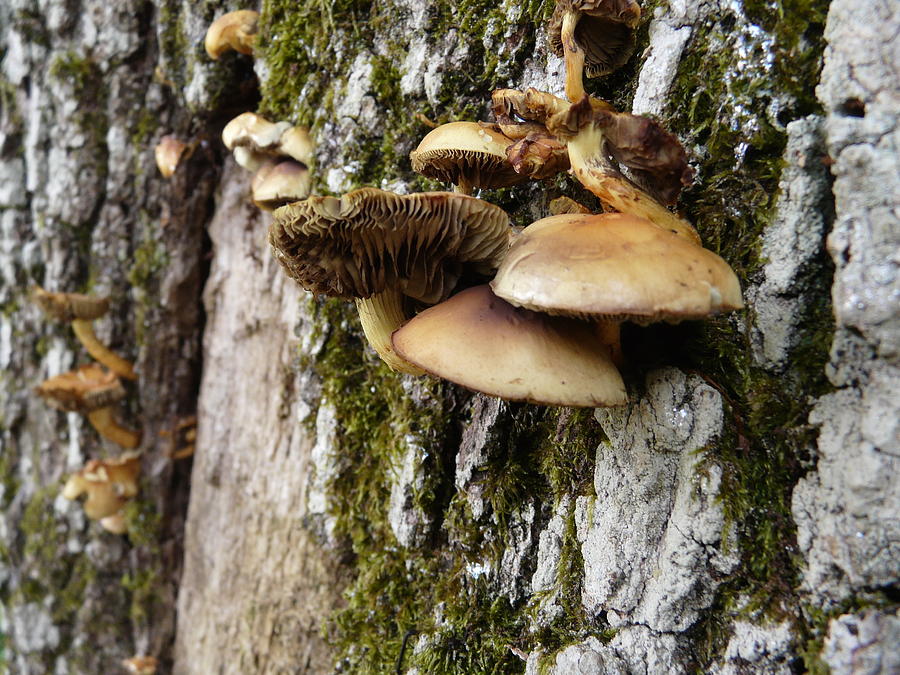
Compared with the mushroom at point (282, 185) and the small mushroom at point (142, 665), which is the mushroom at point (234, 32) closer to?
the mushroom at point (282, 185)

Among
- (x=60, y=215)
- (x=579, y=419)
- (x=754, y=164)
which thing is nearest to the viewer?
(x=754, y=164)

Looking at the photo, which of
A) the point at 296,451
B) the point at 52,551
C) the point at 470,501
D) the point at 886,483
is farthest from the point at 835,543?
the point at 52,551

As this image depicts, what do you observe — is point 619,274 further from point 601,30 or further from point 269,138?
point 269,138

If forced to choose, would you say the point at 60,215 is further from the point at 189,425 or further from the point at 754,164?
the point at 754,164

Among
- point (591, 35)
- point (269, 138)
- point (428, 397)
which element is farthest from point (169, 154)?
point (591, 35)

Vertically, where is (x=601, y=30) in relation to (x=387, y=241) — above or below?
above
